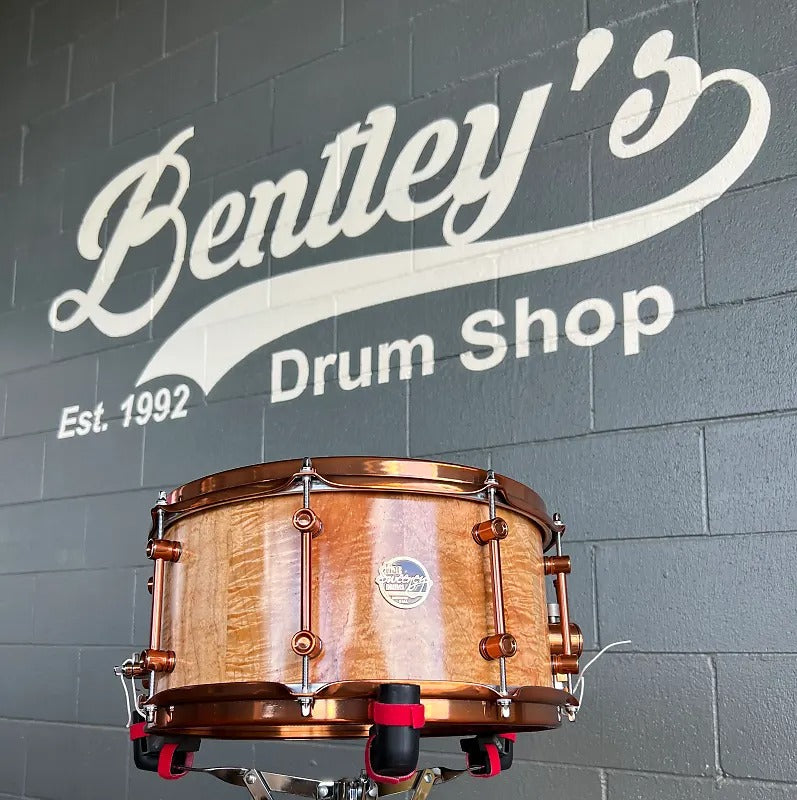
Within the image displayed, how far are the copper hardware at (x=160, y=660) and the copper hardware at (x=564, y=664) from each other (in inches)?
22.4

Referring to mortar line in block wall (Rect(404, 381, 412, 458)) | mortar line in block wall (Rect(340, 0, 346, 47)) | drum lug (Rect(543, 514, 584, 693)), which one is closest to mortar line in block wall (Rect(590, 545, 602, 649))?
drum lug (Rect(543, 514, 584, 693))

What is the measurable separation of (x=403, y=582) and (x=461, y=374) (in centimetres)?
95

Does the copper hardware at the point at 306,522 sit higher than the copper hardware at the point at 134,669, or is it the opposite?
the copper hardware at the point at 306,522

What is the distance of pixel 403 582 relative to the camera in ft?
4.55

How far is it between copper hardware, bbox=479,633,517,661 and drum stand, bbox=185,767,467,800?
0.74ft

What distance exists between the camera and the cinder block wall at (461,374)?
74.9 inches

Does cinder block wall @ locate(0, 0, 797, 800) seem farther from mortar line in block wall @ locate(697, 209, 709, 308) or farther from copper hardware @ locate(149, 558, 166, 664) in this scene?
copper hardware @ locate(149, 558, 166, 664)

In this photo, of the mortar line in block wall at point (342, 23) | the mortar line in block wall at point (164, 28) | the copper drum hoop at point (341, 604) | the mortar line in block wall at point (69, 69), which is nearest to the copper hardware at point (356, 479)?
the copper drum hoop at point (341, 604)

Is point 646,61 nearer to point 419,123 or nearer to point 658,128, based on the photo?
point 658,128

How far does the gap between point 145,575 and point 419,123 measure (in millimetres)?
1341

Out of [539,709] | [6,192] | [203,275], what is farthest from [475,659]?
[6,192]

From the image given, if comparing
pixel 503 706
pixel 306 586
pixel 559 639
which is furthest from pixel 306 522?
pixel 559 639

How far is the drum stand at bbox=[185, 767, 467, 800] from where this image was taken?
1434mm

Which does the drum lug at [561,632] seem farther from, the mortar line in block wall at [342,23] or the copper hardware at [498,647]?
the mortar line in block wall at [342,23]
